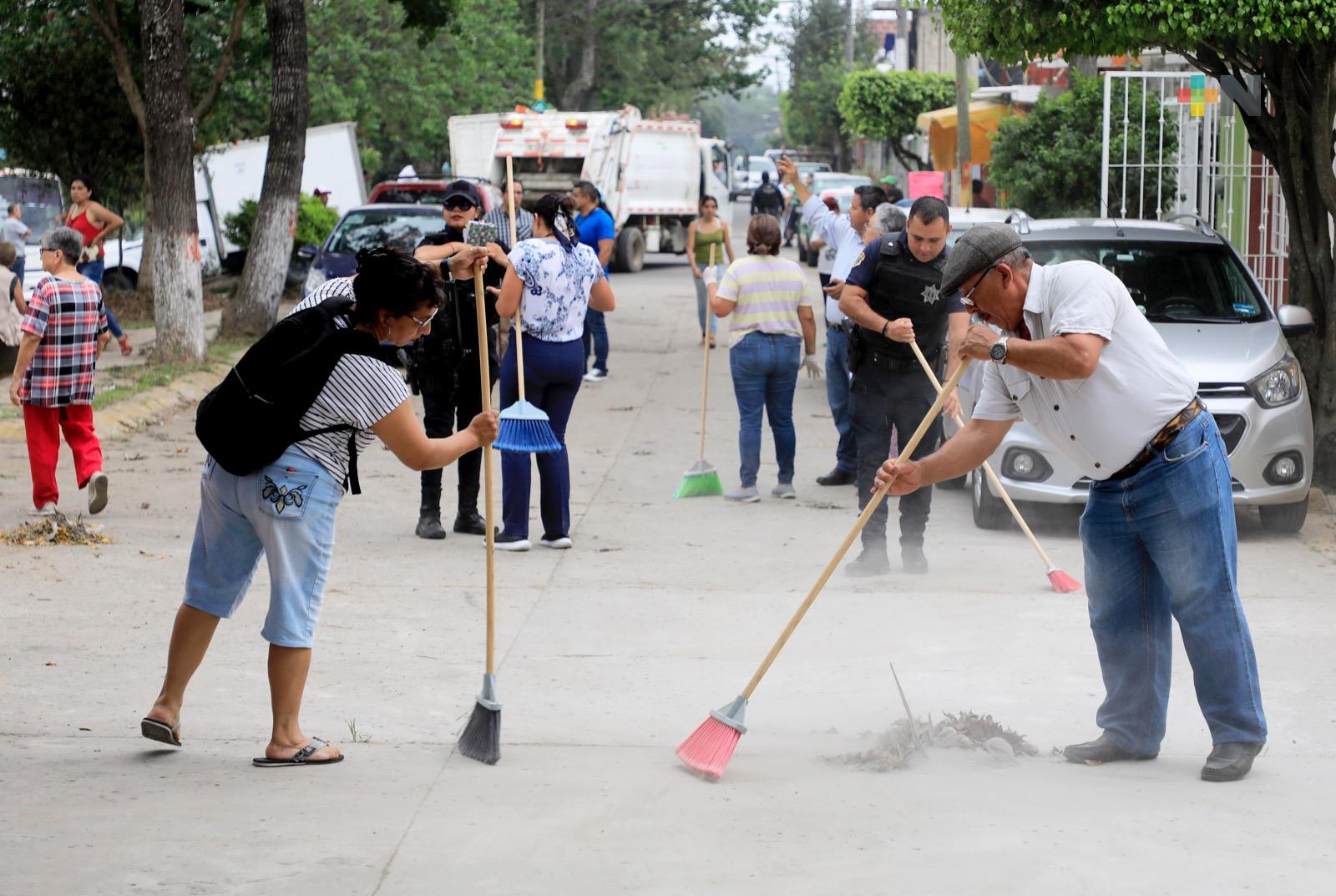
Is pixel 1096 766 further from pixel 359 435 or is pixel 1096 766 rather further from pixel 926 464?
pixel 359 435

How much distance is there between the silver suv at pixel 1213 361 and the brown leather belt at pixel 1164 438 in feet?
11.5

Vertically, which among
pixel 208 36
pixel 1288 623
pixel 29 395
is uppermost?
pixel 208 36

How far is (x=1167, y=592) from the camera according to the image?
205 inches

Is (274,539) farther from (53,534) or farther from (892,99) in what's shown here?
(892,99)

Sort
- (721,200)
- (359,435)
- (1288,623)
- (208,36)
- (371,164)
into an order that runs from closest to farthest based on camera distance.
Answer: (359,435), (1288,623), (208,36), (721,200), (371,164)

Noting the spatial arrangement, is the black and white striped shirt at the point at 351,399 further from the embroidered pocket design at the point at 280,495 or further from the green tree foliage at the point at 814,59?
the green tree foliage at the point at 814,59

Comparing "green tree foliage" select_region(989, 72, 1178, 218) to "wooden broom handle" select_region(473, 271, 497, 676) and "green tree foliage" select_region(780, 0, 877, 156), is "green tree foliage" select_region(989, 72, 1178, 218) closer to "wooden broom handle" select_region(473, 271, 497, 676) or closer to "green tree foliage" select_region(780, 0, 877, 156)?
"wooden broom handle" select_region(473, 271, 497, 676)

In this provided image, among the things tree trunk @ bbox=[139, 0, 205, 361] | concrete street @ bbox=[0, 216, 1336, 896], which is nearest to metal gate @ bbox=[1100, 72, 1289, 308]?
concrete street @ bbox=[0, 216, 1336, 896]

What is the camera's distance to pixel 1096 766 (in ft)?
17.1

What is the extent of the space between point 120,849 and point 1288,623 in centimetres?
516

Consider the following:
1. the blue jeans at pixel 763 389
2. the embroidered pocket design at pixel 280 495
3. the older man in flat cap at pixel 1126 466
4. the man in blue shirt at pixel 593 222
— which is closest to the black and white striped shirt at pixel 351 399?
the embroidered pocket design at pixel 280 495

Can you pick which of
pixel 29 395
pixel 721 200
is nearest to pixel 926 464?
pixel 29 395

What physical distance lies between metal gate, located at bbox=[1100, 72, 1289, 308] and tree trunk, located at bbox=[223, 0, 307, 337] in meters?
7.99

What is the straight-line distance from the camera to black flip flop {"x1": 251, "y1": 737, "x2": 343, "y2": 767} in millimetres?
5094
